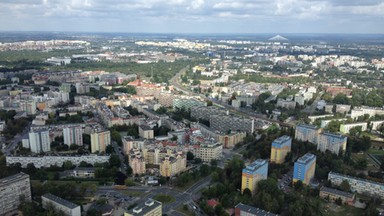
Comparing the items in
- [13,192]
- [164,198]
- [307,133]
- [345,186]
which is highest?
[307,133]

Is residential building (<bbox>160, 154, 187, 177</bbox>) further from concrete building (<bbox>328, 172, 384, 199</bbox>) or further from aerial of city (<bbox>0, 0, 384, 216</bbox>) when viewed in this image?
concrete building (<bbox>328, 172, 384, 199</bbox>)

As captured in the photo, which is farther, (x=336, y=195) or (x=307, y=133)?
(x=307, y=133)

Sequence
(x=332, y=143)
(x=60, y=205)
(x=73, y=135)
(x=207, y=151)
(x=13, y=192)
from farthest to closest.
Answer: (x=73, y=135) → (x=332, y=143) → (x=207, y=151) → (x=13, y=192) → (x=60, y=205)

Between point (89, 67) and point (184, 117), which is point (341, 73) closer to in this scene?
point (184, 117)

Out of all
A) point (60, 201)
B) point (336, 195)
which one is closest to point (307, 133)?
point (336, 195)

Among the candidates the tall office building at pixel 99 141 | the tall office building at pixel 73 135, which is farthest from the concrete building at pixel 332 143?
the tall office building at pixel 73 135

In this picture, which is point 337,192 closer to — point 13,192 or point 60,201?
point 60,201

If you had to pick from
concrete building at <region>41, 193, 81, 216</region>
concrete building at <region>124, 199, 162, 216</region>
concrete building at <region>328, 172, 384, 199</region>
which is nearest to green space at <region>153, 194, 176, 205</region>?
concrete building at <region>124, 199, 162, 216</region>
